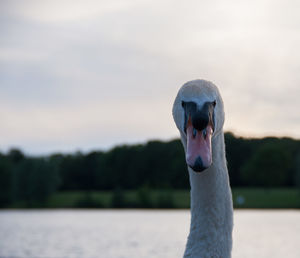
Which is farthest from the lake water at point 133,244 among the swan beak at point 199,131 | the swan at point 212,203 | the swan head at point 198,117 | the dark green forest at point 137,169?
the dark green forest at point 137,169

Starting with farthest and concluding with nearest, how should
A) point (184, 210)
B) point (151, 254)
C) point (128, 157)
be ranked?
point (128, 157)
point (184, 210)
point (151, 254)

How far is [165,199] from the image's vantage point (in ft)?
343

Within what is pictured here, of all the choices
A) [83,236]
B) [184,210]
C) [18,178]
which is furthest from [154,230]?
[18,178]

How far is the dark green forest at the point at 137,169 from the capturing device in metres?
102

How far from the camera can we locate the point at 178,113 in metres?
3.69

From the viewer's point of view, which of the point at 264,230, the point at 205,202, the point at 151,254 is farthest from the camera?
the point at 264,230

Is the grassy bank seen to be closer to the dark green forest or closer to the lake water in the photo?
the dark green forest

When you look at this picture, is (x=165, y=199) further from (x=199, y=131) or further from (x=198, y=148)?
(x=198, y=148)

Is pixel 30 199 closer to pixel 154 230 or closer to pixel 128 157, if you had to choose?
pixel 128 157

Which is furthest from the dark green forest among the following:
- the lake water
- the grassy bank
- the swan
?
the swan

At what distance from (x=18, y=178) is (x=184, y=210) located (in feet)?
96.4

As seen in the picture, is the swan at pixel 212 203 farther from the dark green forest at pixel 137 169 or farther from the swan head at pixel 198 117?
the dark green forest at pixel 137 169

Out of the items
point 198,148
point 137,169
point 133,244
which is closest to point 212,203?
point 198,148

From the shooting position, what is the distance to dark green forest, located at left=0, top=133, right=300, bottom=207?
10231 cm
